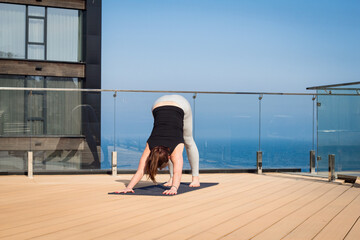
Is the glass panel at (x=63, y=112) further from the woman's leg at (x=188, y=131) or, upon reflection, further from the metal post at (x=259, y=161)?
the metal post at (x=259, y=161)

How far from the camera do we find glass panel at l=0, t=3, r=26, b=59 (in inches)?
478

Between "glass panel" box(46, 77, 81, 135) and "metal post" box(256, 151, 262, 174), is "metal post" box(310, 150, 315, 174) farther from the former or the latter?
"glass panel" box(46, 77, 81, 135)

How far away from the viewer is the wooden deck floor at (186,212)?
2.63 metres

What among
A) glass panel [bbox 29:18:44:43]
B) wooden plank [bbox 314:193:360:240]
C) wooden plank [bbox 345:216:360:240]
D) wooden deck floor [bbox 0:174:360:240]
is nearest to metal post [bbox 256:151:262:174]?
wooden deck floor [bbox 0:174:360:240]

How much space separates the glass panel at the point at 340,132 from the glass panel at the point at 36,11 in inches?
339

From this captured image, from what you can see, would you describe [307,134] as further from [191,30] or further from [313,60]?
[313,60]

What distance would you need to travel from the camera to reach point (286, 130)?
22.3ft

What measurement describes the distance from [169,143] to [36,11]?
9.37 m

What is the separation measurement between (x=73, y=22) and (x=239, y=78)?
33.1m

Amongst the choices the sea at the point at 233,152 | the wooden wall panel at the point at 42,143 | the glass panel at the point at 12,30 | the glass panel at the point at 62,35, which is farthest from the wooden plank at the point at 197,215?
the glass panel at the point at 12,30

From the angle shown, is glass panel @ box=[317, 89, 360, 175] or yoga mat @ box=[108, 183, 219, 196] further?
A: glass panel @ box=[317, 89, 360, 175]

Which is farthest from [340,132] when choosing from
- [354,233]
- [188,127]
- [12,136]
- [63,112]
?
[12,136]

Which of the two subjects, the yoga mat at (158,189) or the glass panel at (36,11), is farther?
the glass panel at (36,11)

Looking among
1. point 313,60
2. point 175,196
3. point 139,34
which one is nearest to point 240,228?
point 175,196
